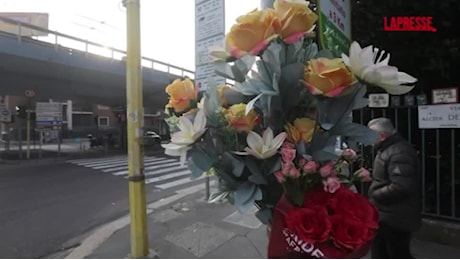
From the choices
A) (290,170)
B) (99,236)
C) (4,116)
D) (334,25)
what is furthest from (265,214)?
(4,116)

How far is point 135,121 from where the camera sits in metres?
4.10

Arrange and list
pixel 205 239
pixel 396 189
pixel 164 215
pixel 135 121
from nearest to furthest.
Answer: pixel 396 189
pixel 135 121
pixel 205 239
pixel 164 215

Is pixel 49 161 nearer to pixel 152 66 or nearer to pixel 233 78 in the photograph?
pixel 152 66

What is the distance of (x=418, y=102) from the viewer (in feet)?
15.5

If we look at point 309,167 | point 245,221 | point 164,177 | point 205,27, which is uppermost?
point 205,27

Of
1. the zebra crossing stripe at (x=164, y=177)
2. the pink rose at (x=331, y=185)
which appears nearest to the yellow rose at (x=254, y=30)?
the pink rose at (x=331, y=185)

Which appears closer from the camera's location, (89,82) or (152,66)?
(89,82)

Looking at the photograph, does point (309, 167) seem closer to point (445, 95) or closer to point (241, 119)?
point (241, 119)

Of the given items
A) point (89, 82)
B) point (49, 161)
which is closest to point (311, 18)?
point (49, 161)

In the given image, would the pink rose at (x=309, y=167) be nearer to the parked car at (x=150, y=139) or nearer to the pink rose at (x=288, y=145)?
the pink rose at (x=288, y=145)

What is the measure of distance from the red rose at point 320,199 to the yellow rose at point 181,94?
1.92ft

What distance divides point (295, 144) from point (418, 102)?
12.7 feet

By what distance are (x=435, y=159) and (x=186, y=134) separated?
4.25 meters

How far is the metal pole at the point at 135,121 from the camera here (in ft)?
13.2
